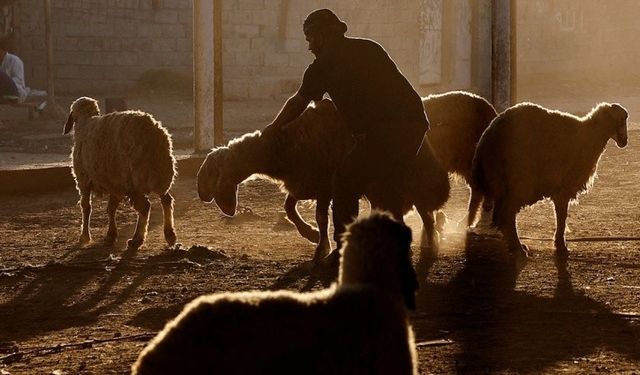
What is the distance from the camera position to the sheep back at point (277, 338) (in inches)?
151

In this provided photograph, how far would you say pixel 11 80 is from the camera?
23.3 m

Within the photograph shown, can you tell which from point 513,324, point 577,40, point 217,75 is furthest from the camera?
point 577,40

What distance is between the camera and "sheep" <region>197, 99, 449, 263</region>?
9961mm

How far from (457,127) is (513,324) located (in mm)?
3693

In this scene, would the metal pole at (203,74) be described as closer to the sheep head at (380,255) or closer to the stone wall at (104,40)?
the sheep head at (380,255)

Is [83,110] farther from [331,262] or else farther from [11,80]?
[11,80]

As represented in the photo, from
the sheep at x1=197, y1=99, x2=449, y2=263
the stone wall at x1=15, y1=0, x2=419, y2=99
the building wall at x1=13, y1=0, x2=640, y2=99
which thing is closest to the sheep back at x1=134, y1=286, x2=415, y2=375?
the sheep at x1=197, y1=99, x2=449, y2=263

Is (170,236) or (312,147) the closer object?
(312,147)

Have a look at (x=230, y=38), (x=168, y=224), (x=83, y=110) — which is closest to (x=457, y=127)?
(x=168, y=224)

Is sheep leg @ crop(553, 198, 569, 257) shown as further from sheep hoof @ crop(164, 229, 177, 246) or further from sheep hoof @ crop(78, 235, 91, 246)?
sheep hoof @ crop(78, 235, 91, 246)

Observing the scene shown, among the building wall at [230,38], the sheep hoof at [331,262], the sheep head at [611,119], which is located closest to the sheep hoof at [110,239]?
the sheep hoof at [331,262]

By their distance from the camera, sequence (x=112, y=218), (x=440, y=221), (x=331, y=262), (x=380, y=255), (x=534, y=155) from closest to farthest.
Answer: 1. (x=380, y=255)
2. (x=331, y=262)
3. (x=534, y=155)
4. (x=112, y=218)
5. (x=440, y=221)

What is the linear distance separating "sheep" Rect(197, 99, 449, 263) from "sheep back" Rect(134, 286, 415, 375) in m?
5.56

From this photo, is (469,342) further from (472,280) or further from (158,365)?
(158,365)
